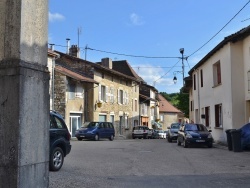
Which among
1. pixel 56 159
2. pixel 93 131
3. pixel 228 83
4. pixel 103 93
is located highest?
pixel 103 93

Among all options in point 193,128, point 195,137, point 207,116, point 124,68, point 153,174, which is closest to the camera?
point 153,174

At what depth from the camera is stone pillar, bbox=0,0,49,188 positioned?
5.37 meters

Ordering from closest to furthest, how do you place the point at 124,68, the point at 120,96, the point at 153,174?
the point at 153,174, the point at 120,96, the point at 124,68

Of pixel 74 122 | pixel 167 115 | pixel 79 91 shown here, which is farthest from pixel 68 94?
pixel 167 115

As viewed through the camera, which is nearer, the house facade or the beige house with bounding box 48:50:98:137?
the beige house with bounding box 48:50:98:137

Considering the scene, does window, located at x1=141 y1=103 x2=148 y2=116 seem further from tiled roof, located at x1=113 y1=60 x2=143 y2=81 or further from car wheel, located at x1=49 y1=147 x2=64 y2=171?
car wheel, located at x1=49 y1=147 x2=64 y2=171

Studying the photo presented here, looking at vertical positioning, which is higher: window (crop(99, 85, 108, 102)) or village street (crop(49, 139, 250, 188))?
window (crop(99, 85, 108, 102))

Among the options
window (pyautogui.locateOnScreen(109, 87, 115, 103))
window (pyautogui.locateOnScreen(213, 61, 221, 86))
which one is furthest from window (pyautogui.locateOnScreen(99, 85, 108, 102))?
window (pyautogui.locateOnScreen(213, 61, 221, 86))

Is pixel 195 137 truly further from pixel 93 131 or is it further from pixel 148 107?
pixel 148 107

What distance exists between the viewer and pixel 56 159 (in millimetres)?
11133

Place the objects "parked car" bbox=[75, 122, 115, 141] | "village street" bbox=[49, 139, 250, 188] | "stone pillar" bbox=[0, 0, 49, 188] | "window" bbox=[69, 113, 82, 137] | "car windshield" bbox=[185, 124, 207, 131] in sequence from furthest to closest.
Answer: "window" bbox=[69, 113, 82, 137] < "parked car" bbox=[75, 122, 115, 141] < "car windshield" bbox=[185, 124, 207, 131] < "village street" bbox=[49, 139, 250, 188] < "stone pillar" bbox=[0, 0, 49, 188]

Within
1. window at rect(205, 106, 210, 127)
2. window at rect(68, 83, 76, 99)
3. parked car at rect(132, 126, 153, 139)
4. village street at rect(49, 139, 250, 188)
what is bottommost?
village street at rect(49, 139, 250, 188)

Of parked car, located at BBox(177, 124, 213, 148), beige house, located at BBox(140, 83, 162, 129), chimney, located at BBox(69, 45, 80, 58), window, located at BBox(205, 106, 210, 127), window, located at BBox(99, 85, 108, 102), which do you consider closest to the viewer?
parked car, located at BBox(177, 124, 213, 148)

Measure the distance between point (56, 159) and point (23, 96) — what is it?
6.07m
